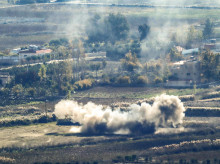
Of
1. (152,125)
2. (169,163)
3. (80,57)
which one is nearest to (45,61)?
(80,57)

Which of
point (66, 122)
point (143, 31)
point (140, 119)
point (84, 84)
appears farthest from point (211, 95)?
point (143, 31)

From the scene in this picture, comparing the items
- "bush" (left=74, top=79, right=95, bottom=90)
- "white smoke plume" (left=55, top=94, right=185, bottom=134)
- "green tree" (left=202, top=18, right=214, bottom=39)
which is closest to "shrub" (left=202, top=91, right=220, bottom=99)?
"white smoke plume" (left=55, top=94, right=185, bottom=134)

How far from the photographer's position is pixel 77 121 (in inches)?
3381

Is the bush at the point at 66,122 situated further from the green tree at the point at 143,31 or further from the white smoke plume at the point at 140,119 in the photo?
the green tree at the point at 143,31

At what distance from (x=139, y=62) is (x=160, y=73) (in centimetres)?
1318

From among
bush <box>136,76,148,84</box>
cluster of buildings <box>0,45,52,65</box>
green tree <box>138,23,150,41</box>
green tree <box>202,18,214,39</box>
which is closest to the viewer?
bush <box>136,76,148,84</box>

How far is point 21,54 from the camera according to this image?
14488 centimetres

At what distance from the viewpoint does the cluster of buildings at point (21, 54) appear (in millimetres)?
138750

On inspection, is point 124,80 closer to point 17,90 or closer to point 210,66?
point 210,66

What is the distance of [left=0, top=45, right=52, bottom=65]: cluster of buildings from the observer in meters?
139

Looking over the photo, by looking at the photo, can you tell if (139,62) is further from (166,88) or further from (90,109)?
(90,109)

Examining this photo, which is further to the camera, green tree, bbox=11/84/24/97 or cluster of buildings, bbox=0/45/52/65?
cluster of buildings, bbox=0/45/52/65

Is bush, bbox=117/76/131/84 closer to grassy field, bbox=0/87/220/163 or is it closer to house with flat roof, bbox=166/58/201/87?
house with flat roof, bbox=166/58/201/87

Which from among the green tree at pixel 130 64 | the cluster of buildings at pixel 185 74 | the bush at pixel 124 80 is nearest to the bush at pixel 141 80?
the bush at pixel 124 80
